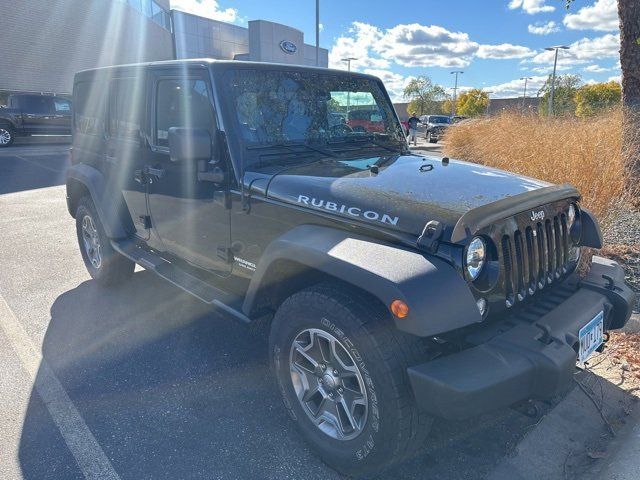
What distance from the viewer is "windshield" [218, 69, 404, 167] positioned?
2943 mm

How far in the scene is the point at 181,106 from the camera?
324 cm

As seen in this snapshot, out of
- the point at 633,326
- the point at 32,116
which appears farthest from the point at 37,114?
the point at 633,326

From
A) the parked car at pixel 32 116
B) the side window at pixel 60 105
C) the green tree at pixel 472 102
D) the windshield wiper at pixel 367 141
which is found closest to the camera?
the windshield wiper at pixel 367 141

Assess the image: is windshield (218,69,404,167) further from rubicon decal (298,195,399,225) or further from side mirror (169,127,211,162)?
rubicon decal (298,195,399,225)

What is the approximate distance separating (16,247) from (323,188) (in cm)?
514

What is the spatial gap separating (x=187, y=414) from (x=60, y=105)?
61.2ft

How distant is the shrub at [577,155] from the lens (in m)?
5.06

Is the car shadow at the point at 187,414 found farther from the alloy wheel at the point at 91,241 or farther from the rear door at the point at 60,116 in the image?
the rear door at the point at 60,116

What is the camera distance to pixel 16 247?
19.4 feet

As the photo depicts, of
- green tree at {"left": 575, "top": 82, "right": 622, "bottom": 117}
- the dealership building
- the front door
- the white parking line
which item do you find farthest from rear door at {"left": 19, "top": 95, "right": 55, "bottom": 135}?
green tree at {"left": 575, "top": 82, "right": 622, "bottom": 117}

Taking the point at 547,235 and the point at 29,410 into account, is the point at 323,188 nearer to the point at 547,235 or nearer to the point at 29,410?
the point at 547,235

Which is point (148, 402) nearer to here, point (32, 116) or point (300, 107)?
point (300, 107)

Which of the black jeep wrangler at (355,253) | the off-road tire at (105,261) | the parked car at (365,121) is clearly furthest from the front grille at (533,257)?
the off-road tire at (105,261)

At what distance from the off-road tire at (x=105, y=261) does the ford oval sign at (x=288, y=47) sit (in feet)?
101
